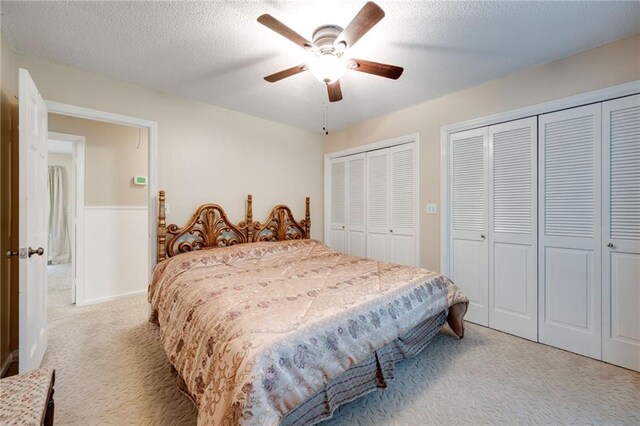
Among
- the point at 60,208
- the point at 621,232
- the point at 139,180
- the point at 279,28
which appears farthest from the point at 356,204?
the point at 60,208

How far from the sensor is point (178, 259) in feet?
8.36

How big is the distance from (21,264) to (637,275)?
4.20m

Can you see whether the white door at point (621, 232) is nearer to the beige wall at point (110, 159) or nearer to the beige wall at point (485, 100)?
the beige wall at point (485, 100)

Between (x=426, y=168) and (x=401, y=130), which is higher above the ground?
(x=401, y=130)

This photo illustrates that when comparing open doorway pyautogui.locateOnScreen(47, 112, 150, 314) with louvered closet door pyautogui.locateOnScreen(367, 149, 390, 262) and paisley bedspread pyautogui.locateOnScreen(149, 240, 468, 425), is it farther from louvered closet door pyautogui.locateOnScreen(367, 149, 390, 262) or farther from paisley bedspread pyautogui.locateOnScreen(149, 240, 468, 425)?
louvered closet door pyautogui.locateOnScreen(367, 149, 390, 262)

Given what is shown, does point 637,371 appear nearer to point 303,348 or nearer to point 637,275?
point 637,275

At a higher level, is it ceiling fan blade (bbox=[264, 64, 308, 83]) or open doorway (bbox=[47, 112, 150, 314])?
ceiling fan blade (bbox=[264, 64, 308, 83])

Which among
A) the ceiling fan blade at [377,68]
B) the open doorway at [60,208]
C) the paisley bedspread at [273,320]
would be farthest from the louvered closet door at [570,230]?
the open doorway at [60,208]

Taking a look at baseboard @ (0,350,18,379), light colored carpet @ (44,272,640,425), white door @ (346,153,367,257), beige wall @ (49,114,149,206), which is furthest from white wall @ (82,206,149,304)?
white door @ (346,153,367,257)

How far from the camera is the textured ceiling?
1.71 m

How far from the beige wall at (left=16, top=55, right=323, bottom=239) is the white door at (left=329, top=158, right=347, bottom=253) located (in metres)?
0.30

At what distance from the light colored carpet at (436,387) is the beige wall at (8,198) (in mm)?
364

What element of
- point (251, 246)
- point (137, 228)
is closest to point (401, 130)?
point (251, 246)

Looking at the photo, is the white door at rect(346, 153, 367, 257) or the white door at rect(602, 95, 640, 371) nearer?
the white door at rect(602, 95, 640, 371)
